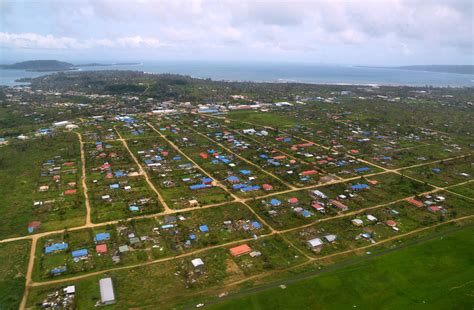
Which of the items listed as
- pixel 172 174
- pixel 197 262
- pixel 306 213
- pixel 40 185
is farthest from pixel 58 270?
pixel 306 213

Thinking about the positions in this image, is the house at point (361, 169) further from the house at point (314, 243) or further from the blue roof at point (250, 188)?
the house at point (314, 243)

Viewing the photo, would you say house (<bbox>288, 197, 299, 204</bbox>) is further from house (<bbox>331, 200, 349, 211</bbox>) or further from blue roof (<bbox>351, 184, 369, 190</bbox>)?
blue roof (<bbox>351, 184, 369, 190</bbox>)

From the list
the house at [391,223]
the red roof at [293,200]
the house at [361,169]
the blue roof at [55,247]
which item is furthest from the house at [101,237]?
the house at [361,169]

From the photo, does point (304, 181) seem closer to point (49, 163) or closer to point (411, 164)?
point (411, 164)

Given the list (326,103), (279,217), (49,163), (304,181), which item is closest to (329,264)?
(279,217)

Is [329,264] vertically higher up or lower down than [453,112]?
lower down

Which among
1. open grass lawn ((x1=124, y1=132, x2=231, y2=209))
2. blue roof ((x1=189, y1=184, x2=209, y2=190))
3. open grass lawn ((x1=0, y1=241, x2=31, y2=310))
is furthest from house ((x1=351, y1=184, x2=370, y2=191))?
open grass lawn ((x1=0, y1=241, x2=31, y2=310))

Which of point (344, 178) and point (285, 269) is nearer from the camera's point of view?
point (285, 269)
